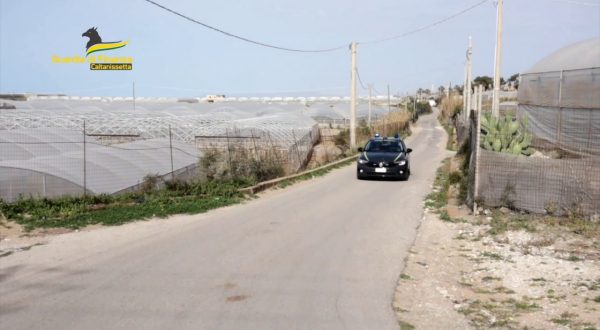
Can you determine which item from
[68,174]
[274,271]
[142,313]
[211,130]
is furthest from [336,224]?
[211,130]

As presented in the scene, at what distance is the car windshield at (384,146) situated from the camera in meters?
22.5

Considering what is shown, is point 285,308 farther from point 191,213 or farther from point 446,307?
point 191,213

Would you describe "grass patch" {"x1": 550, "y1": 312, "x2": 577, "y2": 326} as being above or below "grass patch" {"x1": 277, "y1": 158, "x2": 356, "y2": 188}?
above

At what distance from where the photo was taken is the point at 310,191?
17844mm

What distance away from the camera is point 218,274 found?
770cm

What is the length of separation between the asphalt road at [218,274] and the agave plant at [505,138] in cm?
478

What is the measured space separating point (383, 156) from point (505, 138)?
5462 millimetres

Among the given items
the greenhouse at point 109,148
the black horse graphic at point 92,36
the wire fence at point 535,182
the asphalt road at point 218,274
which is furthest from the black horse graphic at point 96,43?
the wire fence at point 535,182

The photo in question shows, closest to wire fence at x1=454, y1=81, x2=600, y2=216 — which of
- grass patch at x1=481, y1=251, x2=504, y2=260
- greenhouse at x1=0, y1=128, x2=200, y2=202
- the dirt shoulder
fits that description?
the dirt shoulder

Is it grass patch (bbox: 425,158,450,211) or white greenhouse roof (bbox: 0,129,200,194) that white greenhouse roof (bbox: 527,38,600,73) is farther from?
white greenhouse roof (bbox: 0,129,200,194)

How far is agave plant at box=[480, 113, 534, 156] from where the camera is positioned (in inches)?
650

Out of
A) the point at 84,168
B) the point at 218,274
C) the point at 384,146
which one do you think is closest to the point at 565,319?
the point at 218,274

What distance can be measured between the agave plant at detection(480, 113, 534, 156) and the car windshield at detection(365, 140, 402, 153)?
4.70 m

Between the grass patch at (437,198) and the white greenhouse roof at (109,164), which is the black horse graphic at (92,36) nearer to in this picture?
the white greenhouse roof at (109,164)
